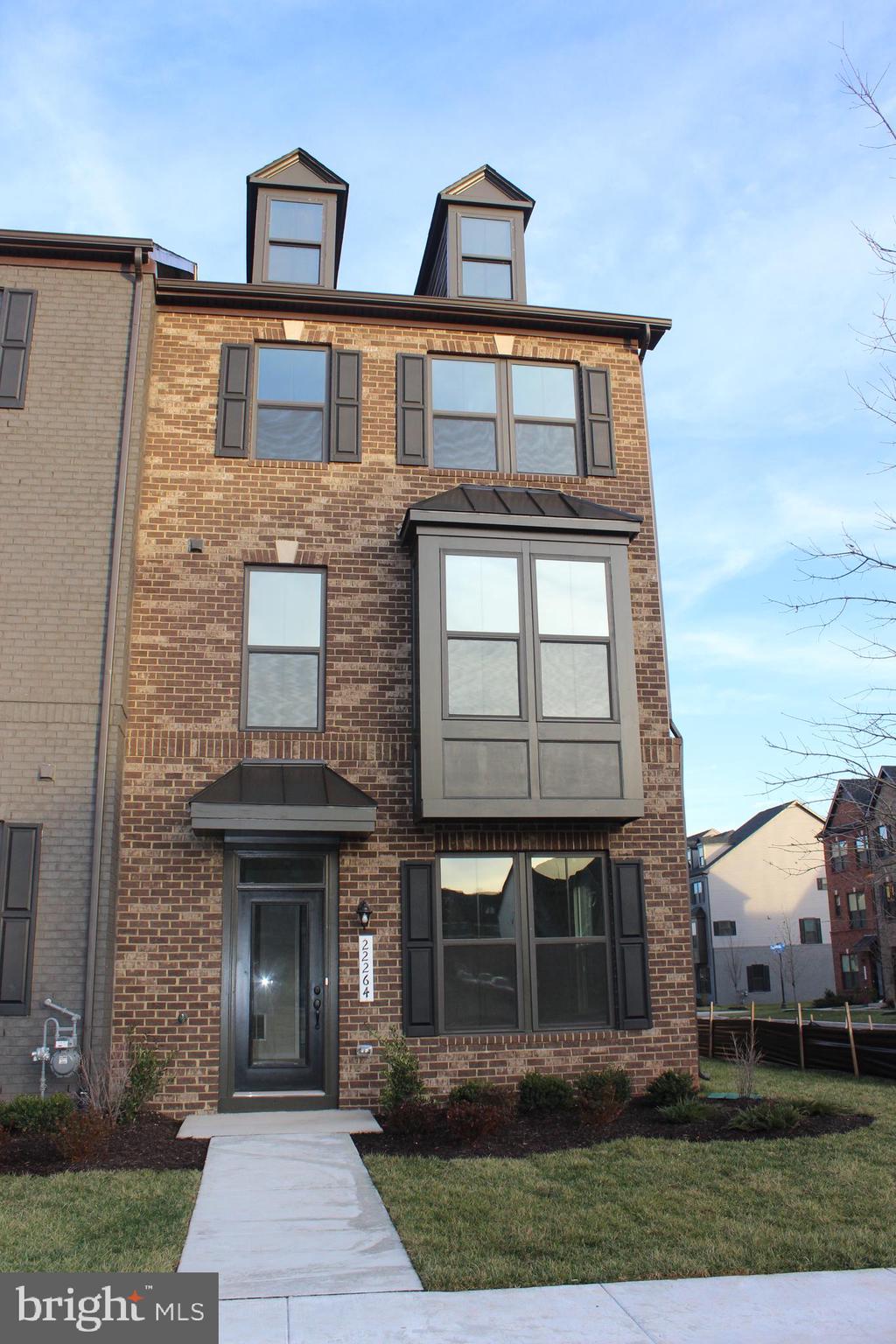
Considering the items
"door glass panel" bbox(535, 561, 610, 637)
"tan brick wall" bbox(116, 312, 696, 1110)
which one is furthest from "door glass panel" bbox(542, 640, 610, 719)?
"tan brick wall" bbox(116, 312, 696, 1110)

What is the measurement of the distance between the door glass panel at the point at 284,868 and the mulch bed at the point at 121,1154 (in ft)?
8.34

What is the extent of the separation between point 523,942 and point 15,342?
8312 mm

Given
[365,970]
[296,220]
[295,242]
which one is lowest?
[365,970]

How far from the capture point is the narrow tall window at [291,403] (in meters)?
12.3

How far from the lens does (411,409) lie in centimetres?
1251

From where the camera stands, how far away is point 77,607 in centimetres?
1092

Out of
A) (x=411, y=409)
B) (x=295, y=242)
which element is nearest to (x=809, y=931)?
(x=411, y=409)

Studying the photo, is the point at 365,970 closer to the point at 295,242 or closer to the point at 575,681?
the point at 575,681

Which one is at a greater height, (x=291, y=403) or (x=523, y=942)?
(x=291, y=403)

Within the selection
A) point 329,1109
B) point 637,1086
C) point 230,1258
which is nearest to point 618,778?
point 637,1086

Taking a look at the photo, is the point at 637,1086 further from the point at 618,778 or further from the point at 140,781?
the point at 140,781

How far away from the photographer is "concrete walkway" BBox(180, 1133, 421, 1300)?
18.1 ft

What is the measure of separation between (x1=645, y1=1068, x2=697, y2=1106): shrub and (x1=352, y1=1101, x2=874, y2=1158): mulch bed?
0.50 m

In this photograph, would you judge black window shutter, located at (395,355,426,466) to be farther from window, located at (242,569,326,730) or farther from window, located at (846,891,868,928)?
window, located at (846,891,868,928)
